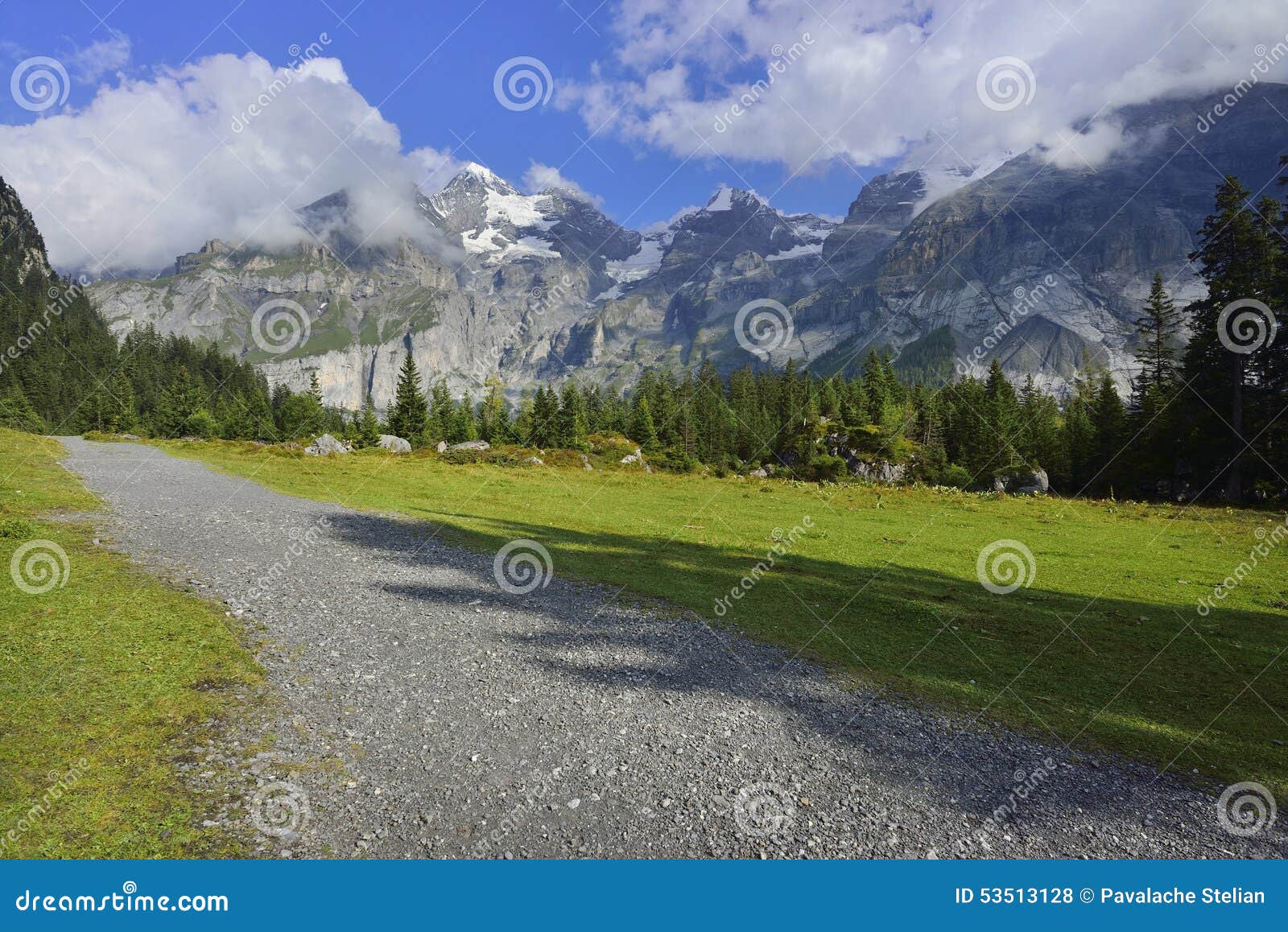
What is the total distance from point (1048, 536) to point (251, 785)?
3264cm

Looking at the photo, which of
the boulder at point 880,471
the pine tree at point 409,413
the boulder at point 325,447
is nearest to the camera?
the boulder at point 325,447

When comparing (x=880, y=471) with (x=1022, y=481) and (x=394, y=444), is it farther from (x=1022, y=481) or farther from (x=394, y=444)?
(x=394, y=444)

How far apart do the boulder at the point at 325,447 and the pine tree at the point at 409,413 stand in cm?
1662

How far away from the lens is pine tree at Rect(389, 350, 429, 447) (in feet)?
263

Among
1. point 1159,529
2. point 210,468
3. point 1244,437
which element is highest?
point 1244,437

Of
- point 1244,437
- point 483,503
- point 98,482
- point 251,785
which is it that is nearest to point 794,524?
point 483,503

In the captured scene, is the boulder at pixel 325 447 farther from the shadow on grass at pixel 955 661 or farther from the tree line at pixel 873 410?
the shadow on grass at pixel 955 661

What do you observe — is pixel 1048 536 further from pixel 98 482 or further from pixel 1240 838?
pixel 98 482

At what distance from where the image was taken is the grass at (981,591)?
33.4ft

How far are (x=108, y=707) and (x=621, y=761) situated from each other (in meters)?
6.53

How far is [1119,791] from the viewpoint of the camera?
7.64m

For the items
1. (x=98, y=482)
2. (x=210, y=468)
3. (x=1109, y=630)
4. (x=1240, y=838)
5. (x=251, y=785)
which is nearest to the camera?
→ (x=251, y=785)

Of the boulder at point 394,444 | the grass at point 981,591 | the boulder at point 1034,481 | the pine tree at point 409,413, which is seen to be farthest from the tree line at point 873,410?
the grass at point 981,591

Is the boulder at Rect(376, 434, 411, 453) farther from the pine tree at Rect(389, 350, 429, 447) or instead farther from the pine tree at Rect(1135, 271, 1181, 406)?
the pine tree at Rect(1135, 271, 1181, 406)
